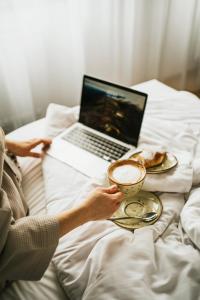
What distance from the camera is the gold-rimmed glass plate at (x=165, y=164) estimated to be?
3.05 ft

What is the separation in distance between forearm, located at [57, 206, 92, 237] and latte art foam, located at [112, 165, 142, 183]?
0.46ft

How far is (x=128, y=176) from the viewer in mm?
843

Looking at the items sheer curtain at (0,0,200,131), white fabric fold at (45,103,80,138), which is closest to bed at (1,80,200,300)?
white fabric fold at (45,103,80,138)

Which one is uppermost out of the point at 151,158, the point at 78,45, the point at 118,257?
the point at 78,45

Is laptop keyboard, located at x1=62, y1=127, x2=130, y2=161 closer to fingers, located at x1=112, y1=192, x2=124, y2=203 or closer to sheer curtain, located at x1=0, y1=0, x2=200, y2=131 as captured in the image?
fingers, located at x1=112, y1=192, x2=124, y2=203

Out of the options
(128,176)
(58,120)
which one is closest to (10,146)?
(58,120)

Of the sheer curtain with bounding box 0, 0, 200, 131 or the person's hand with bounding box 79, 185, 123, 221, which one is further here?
the sheer curtain with bounding box 0, 0, 200, 131

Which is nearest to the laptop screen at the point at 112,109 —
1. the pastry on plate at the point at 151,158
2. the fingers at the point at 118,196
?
the pastry on plate at the point at 151,158

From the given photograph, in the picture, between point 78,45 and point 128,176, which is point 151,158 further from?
point 78,45

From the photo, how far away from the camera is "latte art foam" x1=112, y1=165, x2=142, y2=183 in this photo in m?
0.83

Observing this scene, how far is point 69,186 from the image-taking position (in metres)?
0.98

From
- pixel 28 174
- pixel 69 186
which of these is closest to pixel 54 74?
pixel 28 174

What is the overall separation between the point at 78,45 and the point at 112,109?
0.65 meters

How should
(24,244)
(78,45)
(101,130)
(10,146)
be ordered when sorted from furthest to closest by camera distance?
1. (78,45)
2. (101,130)
3. (10,146)
4. (24,244)
